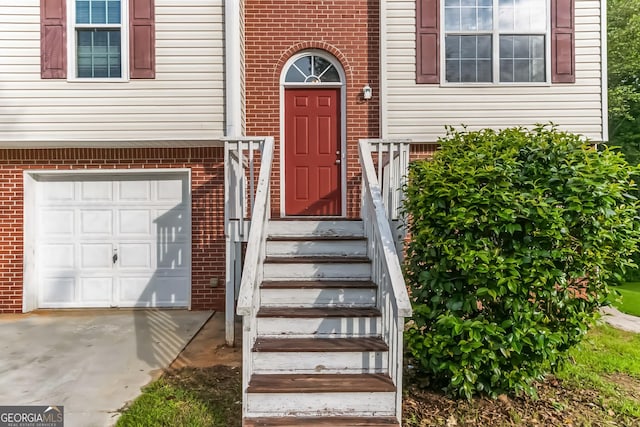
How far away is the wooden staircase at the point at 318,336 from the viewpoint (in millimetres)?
2955

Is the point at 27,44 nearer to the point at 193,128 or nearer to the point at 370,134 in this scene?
the point at 193,128

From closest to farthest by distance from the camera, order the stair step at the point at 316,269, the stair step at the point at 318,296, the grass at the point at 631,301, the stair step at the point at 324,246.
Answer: the stair step at the point at 318,296 → the stair step at the point at 316,269 → the stair step at the point at 324,246 → the grass at the point at 631,301

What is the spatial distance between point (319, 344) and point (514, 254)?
5.68 ft

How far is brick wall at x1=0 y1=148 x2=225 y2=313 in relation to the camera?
244 inches

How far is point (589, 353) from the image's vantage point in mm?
4531

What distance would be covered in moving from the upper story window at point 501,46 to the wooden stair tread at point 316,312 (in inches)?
167

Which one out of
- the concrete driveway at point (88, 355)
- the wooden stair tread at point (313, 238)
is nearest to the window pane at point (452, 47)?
the wooden stair tread at point (313, 238)

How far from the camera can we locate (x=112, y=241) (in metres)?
6.38

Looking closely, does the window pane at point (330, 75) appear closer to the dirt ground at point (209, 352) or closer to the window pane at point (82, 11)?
the window pane at point (82, 11)

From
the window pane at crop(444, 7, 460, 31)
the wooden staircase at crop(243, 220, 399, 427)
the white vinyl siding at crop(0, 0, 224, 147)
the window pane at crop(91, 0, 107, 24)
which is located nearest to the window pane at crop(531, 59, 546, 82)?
the window pane at crop(444, 7, 460, 31)

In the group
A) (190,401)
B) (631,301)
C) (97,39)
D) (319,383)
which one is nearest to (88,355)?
(190,401)

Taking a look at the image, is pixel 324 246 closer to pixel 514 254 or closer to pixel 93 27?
pixel 514 254

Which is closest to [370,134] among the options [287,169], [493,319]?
[287,169]

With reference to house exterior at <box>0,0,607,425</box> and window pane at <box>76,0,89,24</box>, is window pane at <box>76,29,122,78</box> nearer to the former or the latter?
house exterior at <box>0,0,607,425</box>
